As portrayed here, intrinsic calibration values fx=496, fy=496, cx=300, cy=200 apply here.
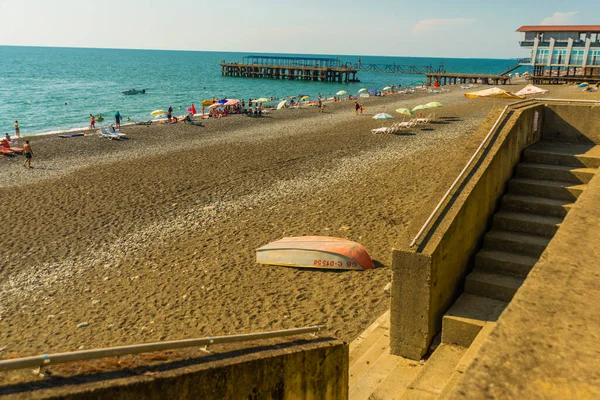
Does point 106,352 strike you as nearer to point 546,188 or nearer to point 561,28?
point 546,188

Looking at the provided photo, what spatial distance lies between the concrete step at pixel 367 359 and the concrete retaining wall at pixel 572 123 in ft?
16.2

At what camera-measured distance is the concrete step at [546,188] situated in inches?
262

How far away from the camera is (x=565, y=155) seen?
7.44m

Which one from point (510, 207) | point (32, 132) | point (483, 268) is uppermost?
point (510, 207)

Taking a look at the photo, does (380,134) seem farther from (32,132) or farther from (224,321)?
(32,132)

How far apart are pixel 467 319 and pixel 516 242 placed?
1.48 meters

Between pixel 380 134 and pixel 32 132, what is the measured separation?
2812 centimetres

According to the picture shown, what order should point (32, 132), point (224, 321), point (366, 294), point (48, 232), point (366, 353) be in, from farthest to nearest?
point (32, 132), point (48, 232), point (366, 294), point (224, 321), point (366, 353)

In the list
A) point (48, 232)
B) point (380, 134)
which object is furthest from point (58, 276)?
point (380, 134)

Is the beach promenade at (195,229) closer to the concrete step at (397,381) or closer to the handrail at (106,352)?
the concrete step at (397,381)

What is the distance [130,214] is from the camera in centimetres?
1491

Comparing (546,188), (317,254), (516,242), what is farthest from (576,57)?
(516,242)

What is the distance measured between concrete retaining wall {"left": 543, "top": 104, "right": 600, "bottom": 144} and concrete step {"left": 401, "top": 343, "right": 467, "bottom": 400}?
17.0 feet

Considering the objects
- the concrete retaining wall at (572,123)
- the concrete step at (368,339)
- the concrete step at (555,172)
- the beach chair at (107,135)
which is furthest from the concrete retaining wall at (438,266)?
the beach chair at (107,135)
